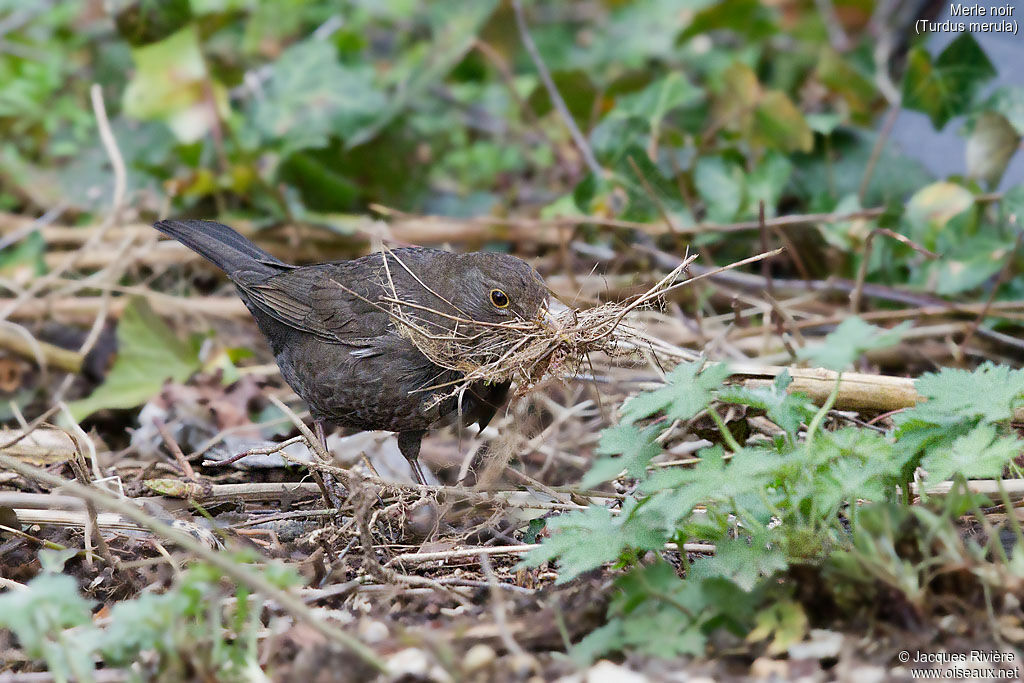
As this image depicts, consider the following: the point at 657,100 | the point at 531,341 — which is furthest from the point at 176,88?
the point at 531,341

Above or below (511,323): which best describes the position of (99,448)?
below

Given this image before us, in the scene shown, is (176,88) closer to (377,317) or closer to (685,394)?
(377,317)

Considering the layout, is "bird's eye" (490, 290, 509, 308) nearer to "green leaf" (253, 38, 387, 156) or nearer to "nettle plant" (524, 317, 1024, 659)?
"nettle plant" (524, 317, 1024, 659)

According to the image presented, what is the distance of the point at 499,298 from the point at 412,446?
2.58ft

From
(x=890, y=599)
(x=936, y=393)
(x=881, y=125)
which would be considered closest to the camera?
(x=890, y=599)

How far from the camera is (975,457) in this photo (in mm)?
2279

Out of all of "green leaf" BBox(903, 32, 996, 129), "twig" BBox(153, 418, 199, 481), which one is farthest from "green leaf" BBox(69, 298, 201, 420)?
"green leaf" BBox(903, 32, 996, 129)

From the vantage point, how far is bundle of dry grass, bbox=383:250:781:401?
10.3ft

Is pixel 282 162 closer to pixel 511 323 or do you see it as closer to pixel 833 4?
pixel 511 323

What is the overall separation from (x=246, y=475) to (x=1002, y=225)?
11.5 ft

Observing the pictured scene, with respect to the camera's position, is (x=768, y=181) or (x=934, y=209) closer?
(x=934, y=209)

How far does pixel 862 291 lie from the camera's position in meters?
4.58

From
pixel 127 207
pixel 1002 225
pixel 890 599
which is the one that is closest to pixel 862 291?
pixel 1002 225

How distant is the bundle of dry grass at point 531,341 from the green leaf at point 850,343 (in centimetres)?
77
